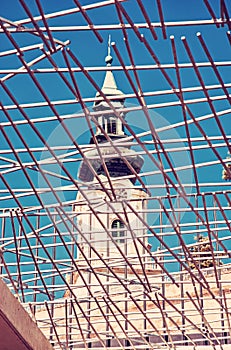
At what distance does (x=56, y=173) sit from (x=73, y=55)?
334 centimetres

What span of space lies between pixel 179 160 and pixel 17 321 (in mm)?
2386

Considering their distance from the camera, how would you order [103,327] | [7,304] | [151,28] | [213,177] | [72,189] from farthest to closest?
1. [213,177]
2. [103,327]
3. [72,189]
4. [7,304]
5. [151,28]

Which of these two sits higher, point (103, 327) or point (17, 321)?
point (103, 327)

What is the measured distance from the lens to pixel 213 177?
136 ft

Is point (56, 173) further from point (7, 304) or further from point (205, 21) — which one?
point (205, 21)

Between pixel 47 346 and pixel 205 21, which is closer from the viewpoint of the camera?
pixel 205 21

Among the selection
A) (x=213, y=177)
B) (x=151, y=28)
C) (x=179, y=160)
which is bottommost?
(x=151, y=28)

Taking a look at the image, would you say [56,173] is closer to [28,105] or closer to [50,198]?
[50,198]

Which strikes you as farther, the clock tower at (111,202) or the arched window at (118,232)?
the arched window at (118,232)

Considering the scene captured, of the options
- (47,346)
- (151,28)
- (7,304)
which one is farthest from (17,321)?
(151,28)

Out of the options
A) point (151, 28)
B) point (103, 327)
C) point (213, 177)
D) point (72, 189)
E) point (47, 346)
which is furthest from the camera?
point (213, 177)

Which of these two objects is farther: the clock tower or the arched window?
the arched window

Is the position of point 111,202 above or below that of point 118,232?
below

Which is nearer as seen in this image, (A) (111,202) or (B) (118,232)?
(A) (111,202)
